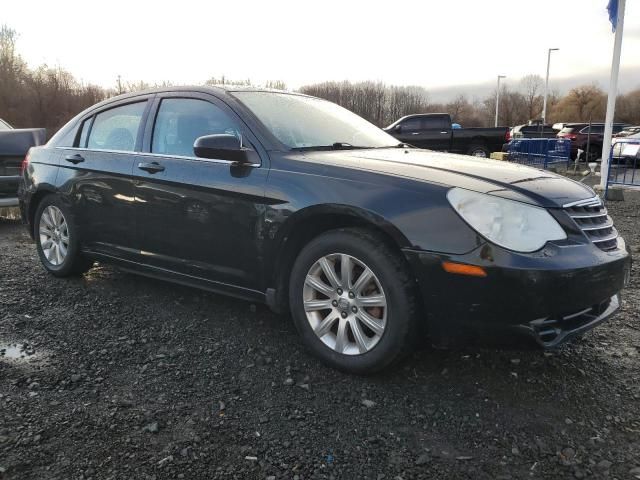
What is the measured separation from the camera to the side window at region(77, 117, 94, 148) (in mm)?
4656

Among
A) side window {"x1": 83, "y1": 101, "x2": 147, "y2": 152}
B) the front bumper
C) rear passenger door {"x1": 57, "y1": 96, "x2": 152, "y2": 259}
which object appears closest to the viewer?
the front bumper

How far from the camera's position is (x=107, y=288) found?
4602 millimetres

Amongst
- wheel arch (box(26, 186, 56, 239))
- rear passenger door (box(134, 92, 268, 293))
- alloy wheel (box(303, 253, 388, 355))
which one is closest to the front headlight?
alloy wheel (box(303, 253, 388, 355))

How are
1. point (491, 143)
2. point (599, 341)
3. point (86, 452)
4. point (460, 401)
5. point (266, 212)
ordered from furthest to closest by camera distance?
point (491, 143), point (599, 341), point (266, 212), point (460, 401), point (86, 452)

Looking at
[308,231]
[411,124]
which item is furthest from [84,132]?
[411,124]

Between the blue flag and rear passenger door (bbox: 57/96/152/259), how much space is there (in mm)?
11839

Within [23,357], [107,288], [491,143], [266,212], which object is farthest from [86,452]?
[491,143]

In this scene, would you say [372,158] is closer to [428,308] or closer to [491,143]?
[428,308]

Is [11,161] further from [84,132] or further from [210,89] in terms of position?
[210,89]

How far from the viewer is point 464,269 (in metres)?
2.59

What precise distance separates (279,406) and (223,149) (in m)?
1.54

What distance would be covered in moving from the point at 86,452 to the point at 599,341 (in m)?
3.01

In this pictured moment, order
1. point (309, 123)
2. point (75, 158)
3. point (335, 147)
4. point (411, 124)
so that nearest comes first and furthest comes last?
1. point (335, 147)
2. point (309, 123)
3. point (75, 158)
4. point (411, 124)

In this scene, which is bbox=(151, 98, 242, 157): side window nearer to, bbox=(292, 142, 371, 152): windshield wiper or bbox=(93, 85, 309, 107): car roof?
bbox=(93, 85, 309, 107): car roof
